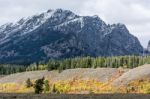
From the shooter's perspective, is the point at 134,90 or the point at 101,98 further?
the point at 134,90

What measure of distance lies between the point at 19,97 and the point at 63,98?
5793 mm

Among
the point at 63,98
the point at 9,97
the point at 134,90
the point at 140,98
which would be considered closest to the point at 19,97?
the point at 9,97

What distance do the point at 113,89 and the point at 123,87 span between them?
5552mm

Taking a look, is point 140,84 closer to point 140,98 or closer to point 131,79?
point 131,79

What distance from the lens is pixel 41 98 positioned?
64125 millimetres

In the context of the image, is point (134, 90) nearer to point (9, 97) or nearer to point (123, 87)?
point (123, 87)

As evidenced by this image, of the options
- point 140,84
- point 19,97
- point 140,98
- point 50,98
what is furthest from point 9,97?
point 140,84

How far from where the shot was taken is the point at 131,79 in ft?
650

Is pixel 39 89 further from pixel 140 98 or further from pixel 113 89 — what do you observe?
pixel 140 98

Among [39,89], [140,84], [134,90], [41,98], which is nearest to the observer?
[41,98]

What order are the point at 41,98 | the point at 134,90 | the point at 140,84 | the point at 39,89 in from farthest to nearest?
1. the point at 140,84
2. the point at 134,90
3. the point at 39,89
4. the point at 41,98

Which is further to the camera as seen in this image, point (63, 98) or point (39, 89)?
point (39, 89)

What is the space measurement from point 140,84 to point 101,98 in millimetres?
126971

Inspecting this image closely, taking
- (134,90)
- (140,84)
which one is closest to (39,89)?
(134,90)
